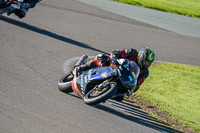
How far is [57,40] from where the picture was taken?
1202 cm

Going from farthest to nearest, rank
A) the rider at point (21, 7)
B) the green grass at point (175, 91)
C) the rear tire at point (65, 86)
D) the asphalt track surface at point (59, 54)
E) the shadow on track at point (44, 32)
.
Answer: the rider at point (21, 7), the shadow on track at point (44, 32), the green grass at point (175, 91), the rear tire at point (65, 86), the asphalt track surface at point (59, 54)

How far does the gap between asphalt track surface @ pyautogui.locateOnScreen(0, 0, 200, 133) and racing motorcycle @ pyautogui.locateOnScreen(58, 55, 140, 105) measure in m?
0.21

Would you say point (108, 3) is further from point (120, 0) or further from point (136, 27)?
point (136, 27)

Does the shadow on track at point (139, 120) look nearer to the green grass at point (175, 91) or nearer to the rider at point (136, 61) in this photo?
the rider at point (136, 61)

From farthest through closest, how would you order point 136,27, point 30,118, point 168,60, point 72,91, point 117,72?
point 136,27
point 168,60
point 72,91
point 117,72
point 30,118

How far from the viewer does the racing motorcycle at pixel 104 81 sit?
7174mm

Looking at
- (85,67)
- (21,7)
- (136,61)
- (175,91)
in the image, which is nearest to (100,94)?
(85,67)

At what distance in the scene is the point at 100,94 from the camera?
23.0ft

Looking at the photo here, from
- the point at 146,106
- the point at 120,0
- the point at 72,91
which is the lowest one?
the point at 120,0

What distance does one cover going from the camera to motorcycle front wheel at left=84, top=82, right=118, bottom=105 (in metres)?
6.87

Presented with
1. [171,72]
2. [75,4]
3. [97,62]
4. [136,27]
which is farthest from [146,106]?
[75,4]

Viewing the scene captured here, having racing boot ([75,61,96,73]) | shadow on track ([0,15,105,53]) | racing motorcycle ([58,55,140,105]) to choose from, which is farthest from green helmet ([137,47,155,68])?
shadow on track ([0,15,105,53])

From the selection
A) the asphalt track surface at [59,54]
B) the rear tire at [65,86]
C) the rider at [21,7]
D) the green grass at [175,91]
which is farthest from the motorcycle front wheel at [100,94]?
the rider at [21,7]

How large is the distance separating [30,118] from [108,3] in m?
14.0
